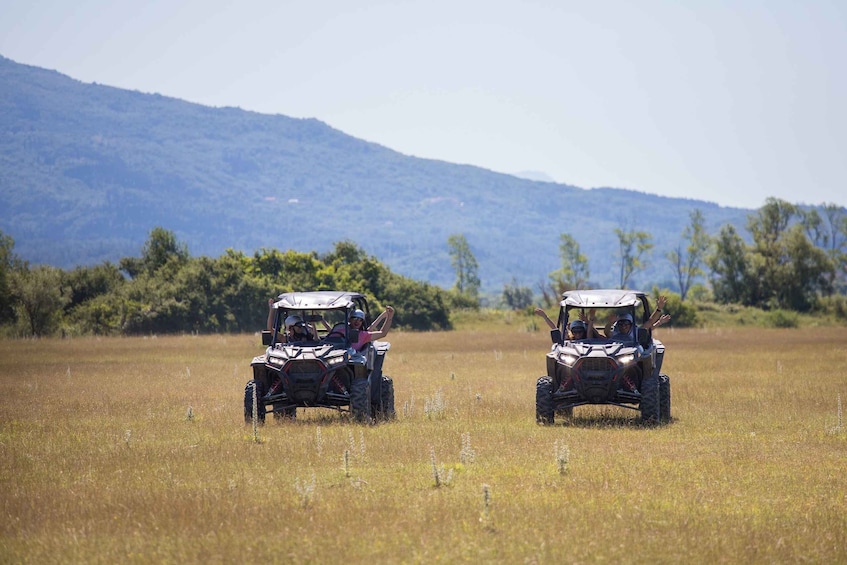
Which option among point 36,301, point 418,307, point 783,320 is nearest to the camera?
point 36,301

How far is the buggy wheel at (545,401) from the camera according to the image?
21.2 meters

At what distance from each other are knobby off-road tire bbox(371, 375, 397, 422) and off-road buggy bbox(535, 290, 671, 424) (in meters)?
2.91

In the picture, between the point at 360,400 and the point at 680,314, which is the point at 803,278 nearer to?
the point at 680,314

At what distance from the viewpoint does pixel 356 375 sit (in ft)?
69.1

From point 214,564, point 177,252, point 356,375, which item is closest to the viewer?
point 214,564

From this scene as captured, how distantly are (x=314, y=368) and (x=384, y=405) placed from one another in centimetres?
251

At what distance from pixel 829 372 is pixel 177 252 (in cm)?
7228

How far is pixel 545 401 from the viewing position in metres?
21.2

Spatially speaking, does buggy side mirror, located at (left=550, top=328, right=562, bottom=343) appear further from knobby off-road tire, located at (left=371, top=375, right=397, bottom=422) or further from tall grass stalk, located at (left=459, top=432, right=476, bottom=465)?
tall grass stalk, located at (left=459, top=432, right=476, bottom=465)

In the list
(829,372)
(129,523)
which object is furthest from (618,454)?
(829,372)

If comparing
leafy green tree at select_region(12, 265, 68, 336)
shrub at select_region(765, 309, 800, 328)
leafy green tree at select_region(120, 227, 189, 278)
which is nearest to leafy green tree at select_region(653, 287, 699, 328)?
shrub at select_region(765, 309, 800, 328)

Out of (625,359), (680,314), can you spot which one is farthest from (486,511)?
(680,314)

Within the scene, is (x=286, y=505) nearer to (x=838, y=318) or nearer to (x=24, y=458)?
(x=24, y=458)

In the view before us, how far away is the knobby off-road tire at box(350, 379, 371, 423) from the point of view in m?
20.6
